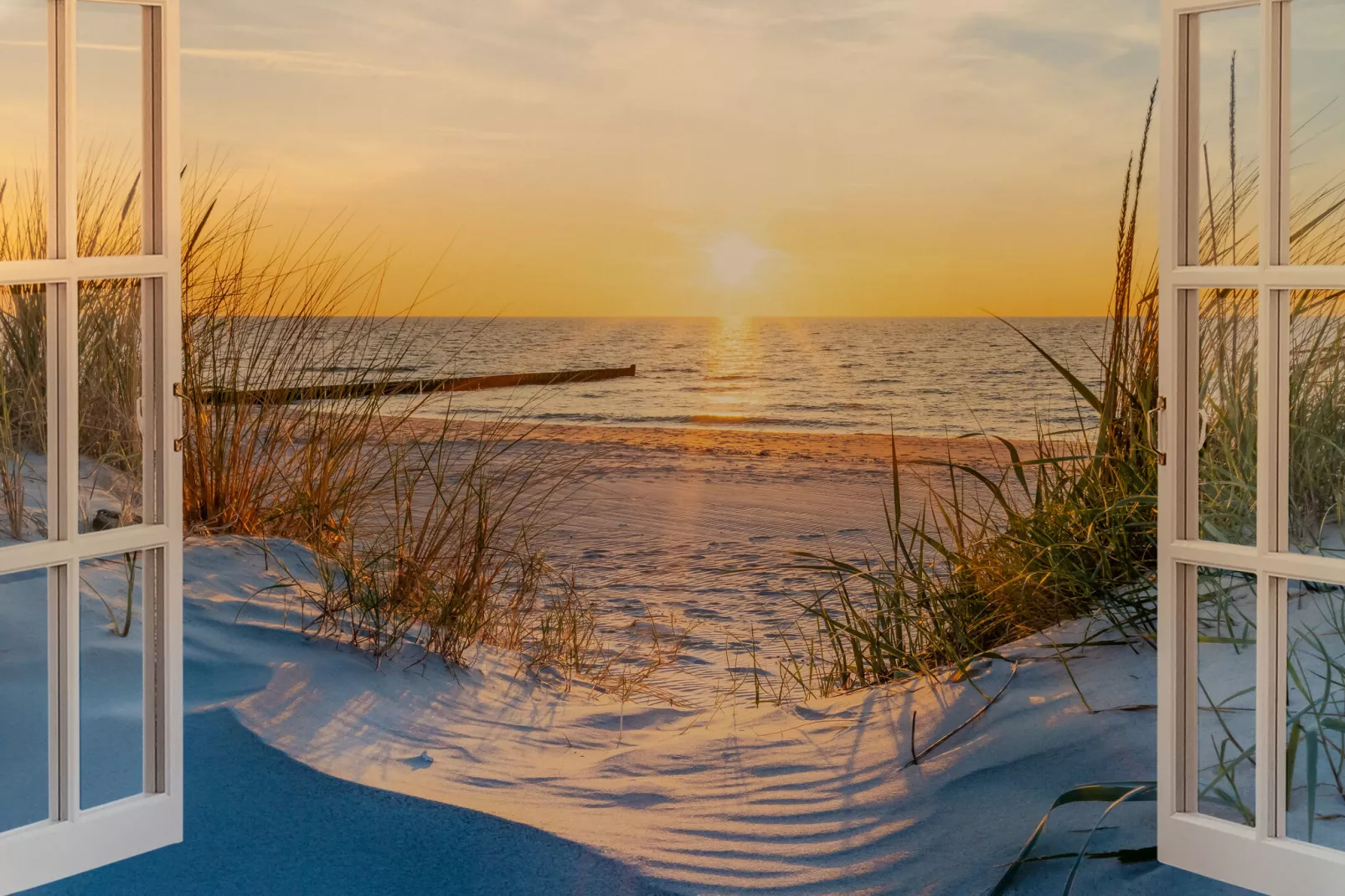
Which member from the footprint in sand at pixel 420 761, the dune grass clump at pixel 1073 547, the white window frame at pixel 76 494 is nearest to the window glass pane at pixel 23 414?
the white window frame at pixel 76 494

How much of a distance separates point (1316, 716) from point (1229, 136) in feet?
2.87

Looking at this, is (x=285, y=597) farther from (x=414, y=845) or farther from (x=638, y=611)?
(x=638, y=611)

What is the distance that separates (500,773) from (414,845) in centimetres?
46

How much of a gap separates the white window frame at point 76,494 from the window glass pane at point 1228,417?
1.62 m

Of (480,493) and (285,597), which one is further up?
(480,493)

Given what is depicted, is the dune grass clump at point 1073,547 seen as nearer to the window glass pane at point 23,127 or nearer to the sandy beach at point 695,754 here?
the sandy beach at point 695,754

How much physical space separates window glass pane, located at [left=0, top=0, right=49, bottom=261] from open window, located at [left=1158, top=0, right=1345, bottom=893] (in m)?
1.71

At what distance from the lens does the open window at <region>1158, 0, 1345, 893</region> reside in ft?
5.49

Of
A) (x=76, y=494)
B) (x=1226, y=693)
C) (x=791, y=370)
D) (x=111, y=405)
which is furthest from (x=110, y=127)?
(x=791, y=370)

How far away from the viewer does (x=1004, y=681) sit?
239 cm

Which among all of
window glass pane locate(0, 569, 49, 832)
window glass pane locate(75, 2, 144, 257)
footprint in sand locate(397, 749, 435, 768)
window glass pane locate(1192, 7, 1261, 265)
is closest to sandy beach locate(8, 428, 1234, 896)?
footprint in sand locate(397, 749, 435, 768)

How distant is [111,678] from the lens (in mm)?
1819

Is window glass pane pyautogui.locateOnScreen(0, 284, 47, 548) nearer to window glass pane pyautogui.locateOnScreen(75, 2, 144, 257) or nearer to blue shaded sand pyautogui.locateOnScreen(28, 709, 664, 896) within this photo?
Answer: window glass pane pyautogui.locateOnScreen(75, 2, 144, 257)


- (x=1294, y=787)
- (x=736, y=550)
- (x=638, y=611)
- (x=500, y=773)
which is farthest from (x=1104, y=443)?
(x=736, y=550)
